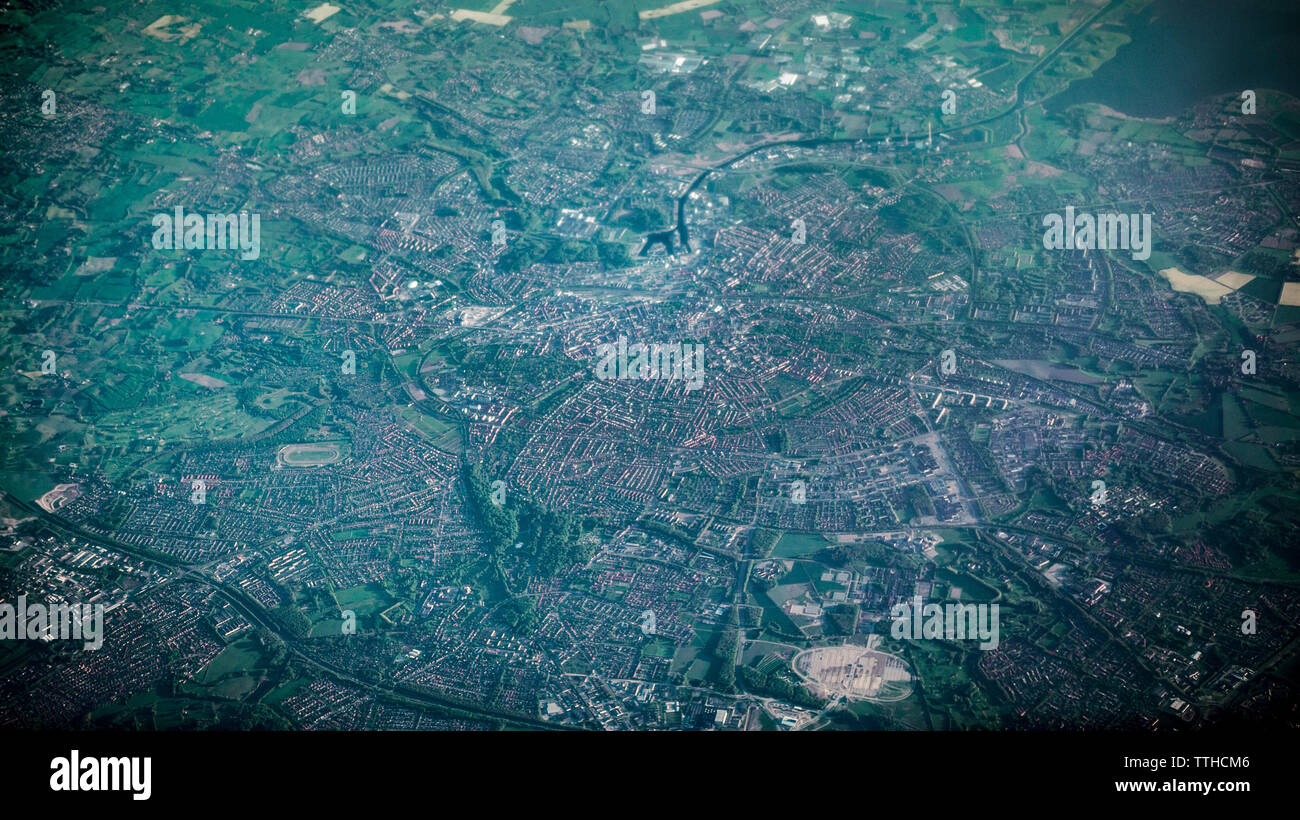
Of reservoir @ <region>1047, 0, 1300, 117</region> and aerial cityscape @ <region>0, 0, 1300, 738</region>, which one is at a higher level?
reservoir @ <region>1047, 0, 1300, 117</region>

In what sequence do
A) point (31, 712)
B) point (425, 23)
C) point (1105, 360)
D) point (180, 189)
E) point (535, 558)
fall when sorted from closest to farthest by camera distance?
point (31, 712) < point (535, 558) < point (1105, 360) < point (180, 189) < point (425, 23)

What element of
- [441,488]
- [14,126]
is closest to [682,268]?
[441,488]

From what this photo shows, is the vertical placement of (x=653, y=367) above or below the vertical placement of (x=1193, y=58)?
below

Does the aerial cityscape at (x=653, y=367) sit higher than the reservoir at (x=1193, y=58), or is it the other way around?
the reservoir at (x=1193, y=58)

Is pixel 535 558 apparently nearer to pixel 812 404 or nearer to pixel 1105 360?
pixel 812 404

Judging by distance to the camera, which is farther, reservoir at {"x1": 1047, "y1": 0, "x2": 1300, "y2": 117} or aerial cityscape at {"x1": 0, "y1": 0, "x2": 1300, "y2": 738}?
reservoir at {"x1": 1047, "y1": 0, "x2": 1300, "y2": 117}

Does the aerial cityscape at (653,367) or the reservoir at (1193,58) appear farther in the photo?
the reservoir at (1193,58)

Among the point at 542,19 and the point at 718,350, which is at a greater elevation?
the point at 542,19

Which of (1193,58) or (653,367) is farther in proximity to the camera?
(1193,58)
